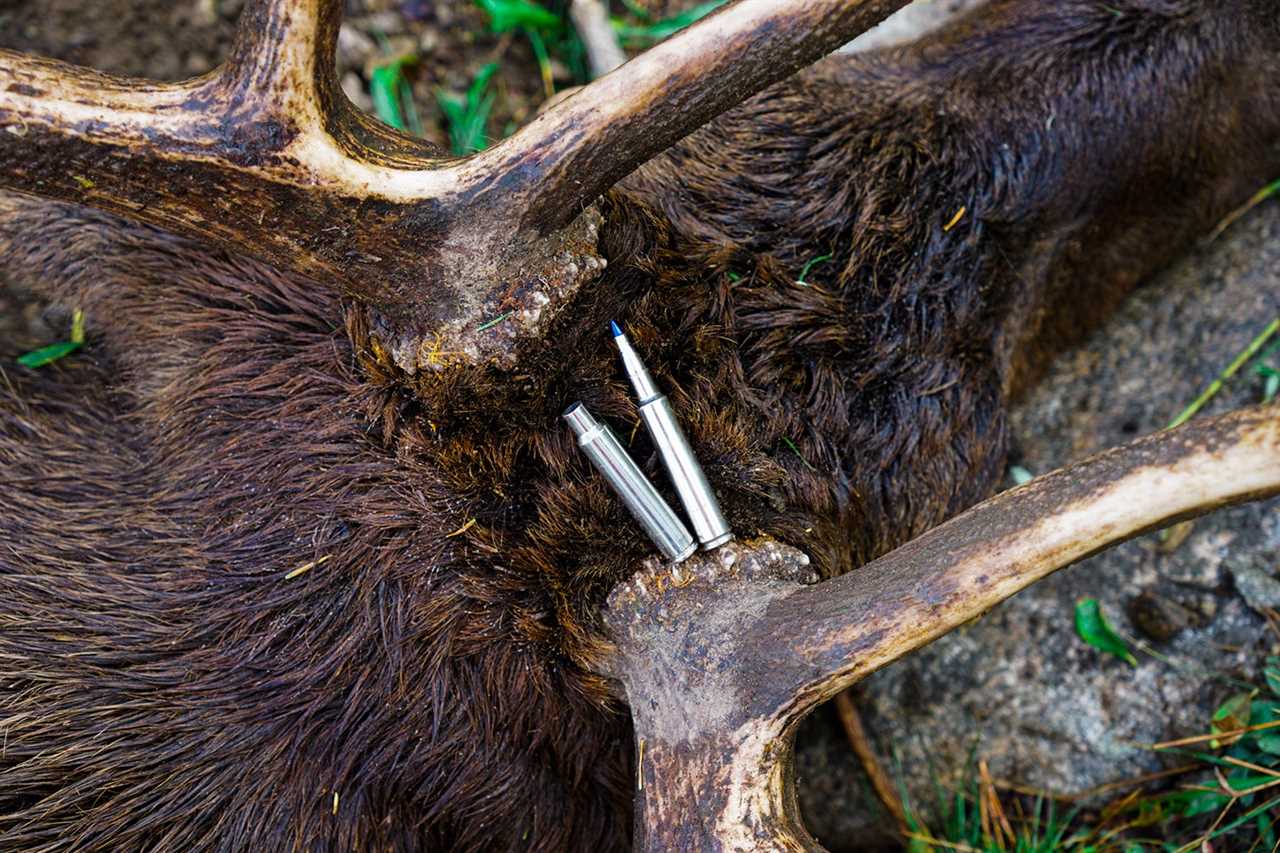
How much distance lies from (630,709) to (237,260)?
1.28 m

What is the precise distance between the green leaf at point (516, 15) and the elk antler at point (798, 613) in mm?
2139

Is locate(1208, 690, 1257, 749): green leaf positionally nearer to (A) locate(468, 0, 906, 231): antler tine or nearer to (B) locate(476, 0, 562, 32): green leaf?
(A) locate(468, 0, 906, 231): antler tine

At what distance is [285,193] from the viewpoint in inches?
73.1

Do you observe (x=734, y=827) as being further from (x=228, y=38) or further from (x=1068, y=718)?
(x=228, y=38)

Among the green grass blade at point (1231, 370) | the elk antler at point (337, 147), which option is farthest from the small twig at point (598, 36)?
the green grass blade at point (1231, 370)

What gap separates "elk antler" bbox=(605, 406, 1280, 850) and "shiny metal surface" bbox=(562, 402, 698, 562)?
9 cm

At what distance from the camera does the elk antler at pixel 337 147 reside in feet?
5.83

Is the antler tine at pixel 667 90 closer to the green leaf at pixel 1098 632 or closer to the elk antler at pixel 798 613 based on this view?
the elk antler at pixel 798 613

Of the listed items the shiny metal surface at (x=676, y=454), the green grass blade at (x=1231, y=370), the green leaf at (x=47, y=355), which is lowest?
the green grass blade at (x=1231, y=370)

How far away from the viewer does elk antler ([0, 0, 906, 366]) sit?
1.78 meters

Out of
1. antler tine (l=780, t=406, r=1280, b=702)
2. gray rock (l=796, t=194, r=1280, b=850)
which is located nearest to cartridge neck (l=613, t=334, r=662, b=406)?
antler tine (l=780, t=406, r=1280, b=702)

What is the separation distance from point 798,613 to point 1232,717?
4.97ft

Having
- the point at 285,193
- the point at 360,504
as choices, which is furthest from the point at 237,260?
the point at 360,504

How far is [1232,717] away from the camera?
2.74 m
